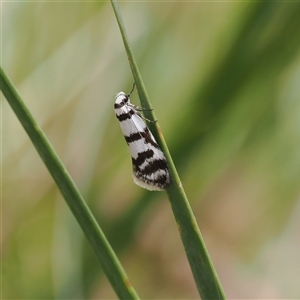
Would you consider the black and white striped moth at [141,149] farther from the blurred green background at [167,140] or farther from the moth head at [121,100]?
the blurred green background at [167,140]

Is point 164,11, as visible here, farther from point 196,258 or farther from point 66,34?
point 196,258

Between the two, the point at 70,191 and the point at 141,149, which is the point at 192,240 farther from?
the point at 141,149

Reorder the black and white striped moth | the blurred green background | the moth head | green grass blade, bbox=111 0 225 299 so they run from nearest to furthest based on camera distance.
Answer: green grass blade, bbox=111 0 225 299
the black and white striped moth
the moth head
the blurred green background

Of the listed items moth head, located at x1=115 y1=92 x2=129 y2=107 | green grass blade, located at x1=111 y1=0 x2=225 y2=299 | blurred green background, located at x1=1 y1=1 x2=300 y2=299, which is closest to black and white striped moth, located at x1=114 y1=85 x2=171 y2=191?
moth head, located at x1=115 y1=92 x2=129 y2=107

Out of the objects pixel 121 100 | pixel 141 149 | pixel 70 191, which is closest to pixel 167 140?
pixel 121 100

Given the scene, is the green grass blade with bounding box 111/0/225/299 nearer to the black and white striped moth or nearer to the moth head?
the black and white striped moth
